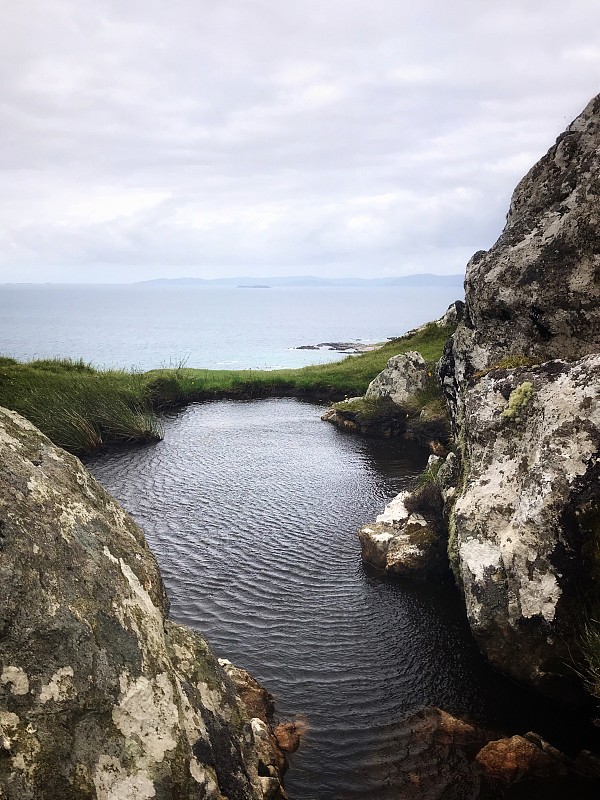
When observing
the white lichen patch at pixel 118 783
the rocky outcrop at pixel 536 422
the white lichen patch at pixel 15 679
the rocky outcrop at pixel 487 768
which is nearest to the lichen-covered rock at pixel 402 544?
the rocky outcrop at pixel 536 422

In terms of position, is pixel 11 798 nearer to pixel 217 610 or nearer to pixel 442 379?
pixel 217 610

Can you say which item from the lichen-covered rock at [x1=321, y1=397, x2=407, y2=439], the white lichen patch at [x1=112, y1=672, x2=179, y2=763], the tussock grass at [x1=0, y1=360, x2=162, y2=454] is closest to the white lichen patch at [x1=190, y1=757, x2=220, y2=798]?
the white lichen patch at [x1=112, y1=672, x2=179, y2=763]

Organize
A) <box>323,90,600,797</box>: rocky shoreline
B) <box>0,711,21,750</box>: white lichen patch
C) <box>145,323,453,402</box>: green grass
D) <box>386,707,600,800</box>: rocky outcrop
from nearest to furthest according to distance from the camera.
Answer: <box>0,711,21,750</box>: white lichen patch, <box>386,707,600,800</box>: rocky outcrop, <box>323,90,600,797</box>: rocky shoreline, <box>145,323,453,402</box>: green grass

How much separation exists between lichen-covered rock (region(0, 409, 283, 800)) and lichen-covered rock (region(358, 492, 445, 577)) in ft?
32.0

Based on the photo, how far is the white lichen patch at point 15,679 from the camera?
5105 millimetres

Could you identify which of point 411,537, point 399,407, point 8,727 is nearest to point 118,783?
point 8,727

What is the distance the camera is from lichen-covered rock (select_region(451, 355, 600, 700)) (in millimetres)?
10195

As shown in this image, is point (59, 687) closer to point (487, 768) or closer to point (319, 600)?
point (487, 768)

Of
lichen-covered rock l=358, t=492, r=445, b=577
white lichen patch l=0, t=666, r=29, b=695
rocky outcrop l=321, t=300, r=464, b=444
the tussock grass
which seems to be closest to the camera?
white lichen patch l=0, t=666, r=29, b=695

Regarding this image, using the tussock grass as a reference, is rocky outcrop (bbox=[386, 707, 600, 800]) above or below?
below

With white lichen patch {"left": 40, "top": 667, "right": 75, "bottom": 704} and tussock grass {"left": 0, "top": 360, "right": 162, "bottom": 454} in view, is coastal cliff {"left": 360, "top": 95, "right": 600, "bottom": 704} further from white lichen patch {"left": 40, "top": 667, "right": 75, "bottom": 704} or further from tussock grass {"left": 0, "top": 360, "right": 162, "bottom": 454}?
tussock grass {"left": 0, "top": 360, "right": 162, "bottom": 454}

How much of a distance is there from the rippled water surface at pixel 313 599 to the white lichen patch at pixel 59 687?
5344 mm

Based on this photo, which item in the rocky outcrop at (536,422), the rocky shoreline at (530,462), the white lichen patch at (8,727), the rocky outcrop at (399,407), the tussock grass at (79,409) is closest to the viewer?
the white lichen patch at (8,727)

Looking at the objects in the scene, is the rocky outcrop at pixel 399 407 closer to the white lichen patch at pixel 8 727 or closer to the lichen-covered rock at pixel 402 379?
the lichen-covered rock at pixel 402 379
